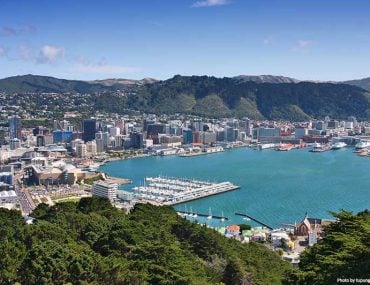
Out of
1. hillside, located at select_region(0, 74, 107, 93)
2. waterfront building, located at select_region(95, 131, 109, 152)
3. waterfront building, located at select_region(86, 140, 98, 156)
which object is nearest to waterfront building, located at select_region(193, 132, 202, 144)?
waterfront building, located at select_region(95, 131, 109, 152)

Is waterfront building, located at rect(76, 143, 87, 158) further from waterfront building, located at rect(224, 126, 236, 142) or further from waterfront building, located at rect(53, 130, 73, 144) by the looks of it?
waterfront building, located at rect(224, 126, 236, 142)

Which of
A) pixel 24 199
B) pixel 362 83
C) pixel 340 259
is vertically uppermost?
pixel 362 83

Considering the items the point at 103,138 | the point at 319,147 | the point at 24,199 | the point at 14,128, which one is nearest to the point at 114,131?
the point at 103,138

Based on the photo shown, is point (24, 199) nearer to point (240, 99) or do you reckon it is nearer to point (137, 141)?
point (137, 141)

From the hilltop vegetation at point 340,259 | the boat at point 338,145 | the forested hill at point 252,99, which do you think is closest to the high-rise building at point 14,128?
the boat at point 338,145

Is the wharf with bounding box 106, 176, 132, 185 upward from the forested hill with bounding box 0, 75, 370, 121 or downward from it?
downward

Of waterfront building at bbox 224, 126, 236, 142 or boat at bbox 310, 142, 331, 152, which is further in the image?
waterfront building at bbox 224, 126, 236, 142
